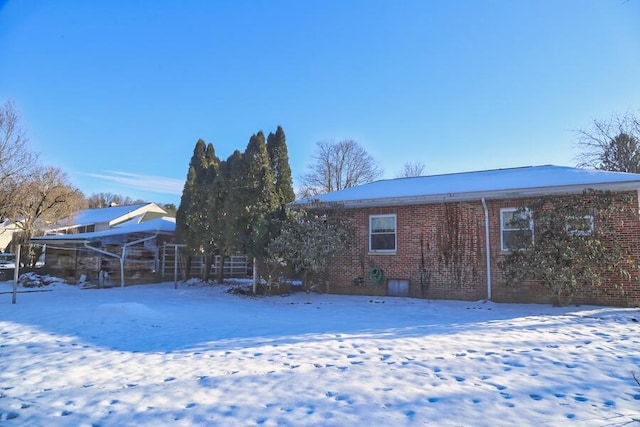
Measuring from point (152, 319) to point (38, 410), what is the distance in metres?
5.49

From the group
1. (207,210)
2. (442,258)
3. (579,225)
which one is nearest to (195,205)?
(207,210)

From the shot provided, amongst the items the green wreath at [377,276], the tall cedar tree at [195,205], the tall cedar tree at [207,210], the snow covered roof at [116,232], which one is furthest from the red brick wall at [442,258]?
the snow covered roof at [116,232]

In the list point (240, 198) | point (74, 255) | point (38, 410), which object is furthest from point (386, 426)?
point (74, 255)

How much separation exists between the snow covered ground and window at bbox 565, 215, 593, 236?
1.92 metres

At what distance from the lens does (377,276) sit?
45.9 feet

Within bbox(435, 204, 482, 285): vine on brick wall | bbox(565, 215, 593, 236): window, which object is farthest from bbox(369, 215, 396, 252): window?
bbox(565, 215, 593, 236): window

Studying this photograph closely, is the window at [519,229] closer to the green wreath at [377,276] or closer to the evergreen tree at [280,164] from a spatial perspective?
the green wreath at [377,276]

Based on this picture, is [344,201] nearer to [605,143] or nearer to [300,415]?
[300,415]

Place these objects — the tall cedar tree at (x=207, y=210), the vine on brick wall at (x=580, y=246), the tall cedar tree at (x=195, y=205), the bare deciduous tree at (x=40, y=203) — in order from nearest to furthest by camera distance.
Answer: the vine on brick wall at (x=580, y=246), the tall cedar tree at (x=207, y=210), the tall cedar tree at (x=195, y=205), the bare deciduous tree at (x=40, y=203)

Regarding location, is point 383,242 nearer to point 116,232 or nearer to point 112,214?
point 116,232

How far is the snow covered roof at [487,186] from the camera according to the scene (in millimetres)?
11203

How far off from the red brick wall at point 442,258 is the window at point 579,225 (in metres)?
0.89

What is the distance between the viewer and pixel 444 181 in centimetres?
1578

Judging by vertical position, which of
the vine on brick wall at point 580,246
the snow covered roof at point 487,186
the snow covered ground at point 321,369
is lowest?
the snow covered ground at point 321,369
